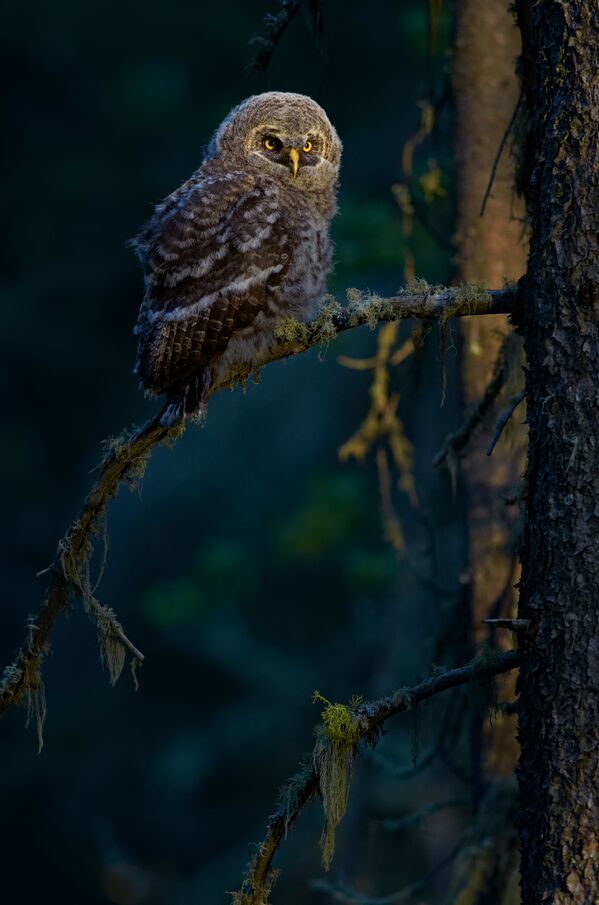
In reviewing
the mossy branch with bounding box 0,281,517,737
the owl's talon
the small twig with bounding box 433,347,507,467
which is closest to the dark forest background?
the small twig with bounding box 433,347,507,467

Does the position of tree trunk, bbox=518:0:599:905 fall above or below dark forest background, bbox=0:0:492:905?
below

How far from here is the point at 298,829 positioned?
9844 mm

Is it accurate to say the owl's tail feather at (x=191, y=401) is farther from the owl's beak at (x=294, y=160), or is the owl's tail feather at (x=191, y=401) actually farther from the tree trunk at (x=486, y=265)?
the tree trunk at (x=486, y=265)

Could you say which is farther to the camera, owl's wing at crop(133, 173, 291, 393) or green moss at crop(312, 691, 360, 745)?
owl's wing at crop(133, 173, 291, 393)

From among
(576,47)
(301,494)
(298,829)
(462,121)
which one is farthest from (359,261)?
(576,47)

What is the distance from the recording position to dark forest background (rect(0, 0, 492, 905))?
1016 centimetres

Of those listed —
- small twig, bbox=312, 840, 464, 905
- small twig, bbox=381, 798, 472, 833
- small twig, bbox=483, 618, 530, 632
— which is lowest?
small twig, bbox=312, 840, 464, 905

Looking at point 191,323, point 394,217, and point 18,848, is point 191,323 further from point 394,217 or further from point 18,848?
point 18,848

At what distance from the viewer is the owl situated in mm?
3484

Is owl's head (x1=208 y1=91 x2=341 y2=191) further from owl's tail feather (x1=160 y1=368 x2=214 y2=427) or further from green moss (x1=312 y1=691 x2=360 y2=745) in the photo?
green moss (x1=312 y1=691 x2=360 y2=745)

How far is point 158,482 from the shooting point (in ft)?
34.9

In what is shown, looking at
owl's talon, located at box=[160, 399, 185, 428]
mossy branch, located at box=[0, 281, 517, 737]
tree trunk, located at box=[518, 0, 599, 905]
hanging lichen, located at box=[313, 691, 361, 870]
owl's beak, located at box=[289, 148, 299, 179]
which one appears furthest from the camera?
owl's beak, located at box=[289, 148, 299, 179]

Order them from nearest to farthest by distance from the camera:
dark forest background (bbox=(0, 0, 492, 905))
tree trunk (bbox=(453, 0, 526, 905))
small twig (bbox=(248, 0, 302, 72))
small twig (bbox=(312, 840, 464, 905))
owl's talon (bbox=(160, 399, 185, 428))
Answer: owl's talon (bbox=(160, 399, 185, 428)) < small twig (bbox=(248, 0, 302, 72)) < small twig (bbox=(312, 840, 464, 905)) < tree trunk (bbox=(453, 0, 526, 905)) < dark forest background (bbox=(0, 0, 492, 905))

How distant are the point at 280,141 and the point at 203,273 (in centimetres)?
77
